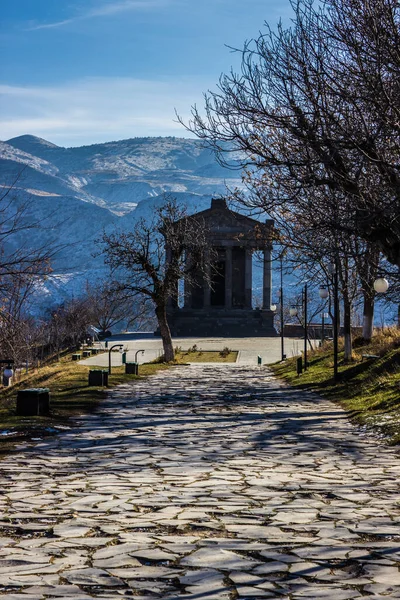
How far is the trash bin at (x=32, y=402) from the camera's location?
50.3 ft

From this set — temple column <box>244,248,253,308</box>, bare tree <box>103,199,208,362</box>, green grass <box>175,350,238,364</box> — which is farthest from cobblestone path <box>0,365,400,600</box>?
temple column <box>244,248,253,308</box>

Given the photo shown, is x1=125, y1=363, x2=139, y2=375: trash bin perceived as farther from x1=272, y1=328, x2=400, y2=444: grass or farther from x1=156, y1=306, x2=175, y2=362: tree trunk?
x1=156, y1=306, x2=175, y2=362: tree trunk

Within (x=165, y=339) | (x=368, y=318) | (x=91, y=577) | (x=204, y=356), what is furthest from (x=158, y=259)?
(x=91, y=577)

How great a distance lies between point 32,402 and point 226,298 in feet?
204

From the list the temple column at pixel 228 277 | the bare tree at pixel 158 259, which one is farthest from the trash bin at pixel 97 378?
the temple column at pixel 228 277

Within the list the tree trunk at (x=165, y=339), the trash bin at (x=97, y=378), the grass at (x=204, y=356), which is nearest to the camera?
the trash bin at (x=97, y=378)

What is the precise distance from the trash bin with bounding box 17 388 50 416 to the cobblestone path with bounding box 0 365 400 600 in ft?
3.72

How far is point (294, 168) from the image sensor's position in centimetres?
1631

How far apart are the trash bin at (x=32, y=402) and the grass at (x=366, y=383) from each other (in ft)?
19.0

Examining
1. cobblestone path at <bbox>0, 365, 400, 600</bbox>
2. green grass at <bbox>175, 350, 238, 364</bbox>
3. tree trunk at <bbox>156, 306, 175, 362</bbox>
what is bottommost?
cobblestone path at <bbox>0, 365, 400, 600</bbox>

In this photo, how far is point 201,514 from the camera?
7.55 metres

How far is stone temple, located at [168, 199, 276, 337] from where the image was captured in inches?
2707

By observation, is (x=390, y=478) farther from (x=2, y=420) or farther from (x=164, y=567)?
(x=2, y=420)

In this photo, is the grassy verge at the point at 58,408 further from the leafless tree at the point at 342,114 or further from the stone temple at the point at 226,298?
the stone temple at the point at 226,298
